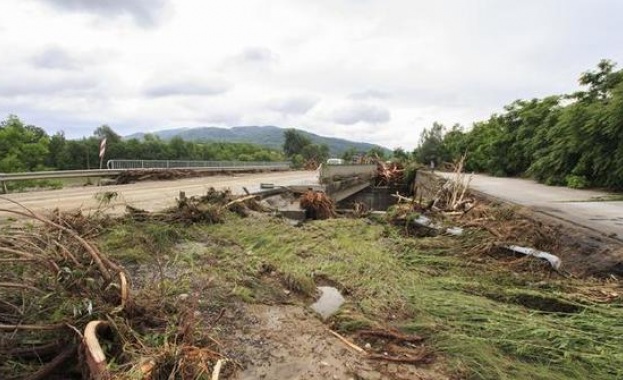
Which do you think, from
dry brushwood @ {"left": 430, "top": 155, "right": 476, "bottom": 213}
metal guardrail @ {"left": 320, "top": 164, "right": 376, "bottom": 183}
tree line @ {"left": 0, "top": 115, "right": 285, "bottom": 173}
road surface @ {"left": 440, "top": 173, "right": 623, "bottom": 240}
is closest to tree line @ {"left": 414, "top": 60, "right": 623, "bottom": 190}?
road surface @ {"left": 440, "top": 173, "right": 623, "bottom": 240}

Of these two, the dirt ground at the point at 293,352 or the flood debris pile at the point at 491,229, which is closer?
the dirt ground at the point at 293,352

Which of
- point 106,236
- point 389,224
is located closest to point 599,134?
point 389,224

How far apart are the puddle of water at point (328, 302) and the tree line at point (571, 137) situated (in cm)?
1183

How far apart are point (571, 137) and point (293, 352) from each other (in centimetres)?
1559

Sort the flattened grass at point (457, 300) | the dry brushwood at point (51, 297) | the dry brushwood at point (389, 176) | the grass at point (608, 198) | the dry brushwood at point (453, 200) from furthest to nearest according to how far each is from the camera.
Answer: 1. the dry brushwood at point (389, 176)
2. the dry brushwood at point (453, 200)
3. the grass at point (608, 198)
4. the flattened grass at point (457, 300)
5. the dry brushwood at point (51, 297)

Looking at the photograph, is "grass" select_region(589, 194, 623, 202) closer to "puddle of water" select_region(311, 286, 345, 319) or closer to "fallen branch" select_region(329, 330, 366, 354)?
"puddle of water" select_region(311, 286, 345, 319)

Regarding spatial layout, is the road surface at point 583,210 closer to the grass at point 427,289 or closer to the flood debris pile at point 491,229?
the flood debris pile at point 491,229

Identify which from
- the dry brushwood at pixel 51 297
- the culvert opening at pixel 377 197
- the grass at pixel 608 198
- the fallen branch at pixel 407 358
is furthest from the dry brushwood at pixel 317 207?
the culvert opening at pixel 377 197

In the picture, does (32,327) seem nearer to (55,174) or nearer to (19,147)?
(55,174)

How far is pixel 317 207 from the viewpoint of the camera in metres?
11.2

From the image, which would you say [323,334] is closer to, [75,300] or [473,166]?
[75,300]

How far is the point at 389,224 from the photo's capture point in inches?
376

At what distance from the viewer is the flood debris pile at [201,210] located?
729cm

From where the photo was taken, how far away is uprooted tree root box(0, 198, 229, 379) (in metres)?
2.61
